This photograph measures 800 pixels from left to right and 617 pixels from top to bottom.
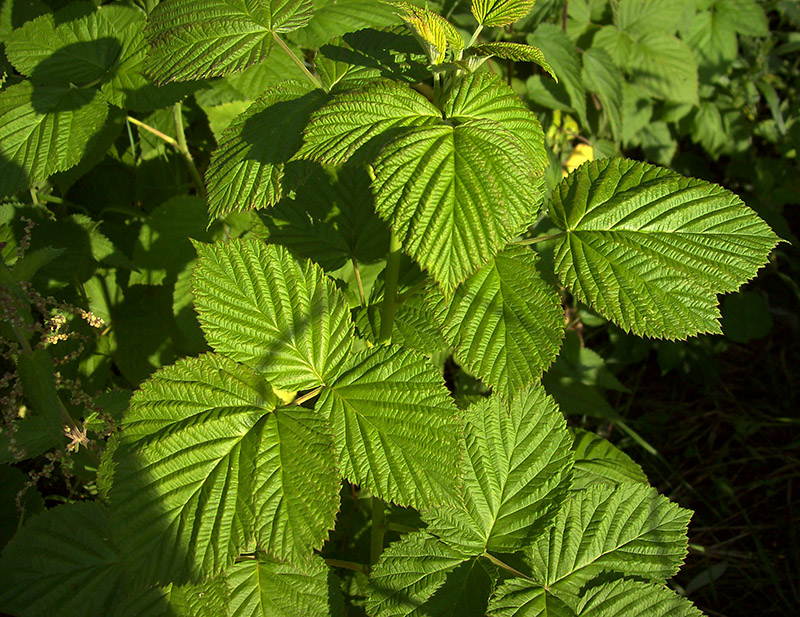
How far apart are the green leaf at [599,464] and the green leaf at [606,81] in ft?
4.61

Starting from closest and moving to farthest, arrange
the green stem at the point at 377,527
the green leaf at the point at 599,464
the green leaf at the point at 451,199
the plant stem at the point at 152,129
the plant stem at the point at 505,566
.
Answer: the green leaf at the point at 451,199 → the plant stem at the point at 505,566 → the green stem at the point at 377,527 → the green leaf at the point at 599,464 → the plant stem at the point at 152,129

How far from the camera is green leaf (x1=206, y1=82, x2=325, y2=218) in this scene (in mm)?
1228

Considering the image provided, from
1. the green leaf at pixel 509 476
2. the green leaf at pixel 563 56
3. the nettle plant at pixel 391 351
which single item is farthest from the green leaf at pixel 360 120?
the green leaf at pixel 563 56

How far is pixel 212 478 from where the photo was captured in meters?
1.10

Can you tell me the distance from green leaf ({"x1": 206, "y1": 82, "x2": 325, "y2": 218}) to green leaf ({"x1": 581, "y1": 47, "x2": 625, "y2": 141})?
1.68 metres

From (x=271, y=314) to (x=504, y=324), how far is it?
44cm

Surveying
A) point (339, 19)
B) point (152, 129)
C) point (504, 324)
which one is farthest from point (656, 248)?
point (152, 129)

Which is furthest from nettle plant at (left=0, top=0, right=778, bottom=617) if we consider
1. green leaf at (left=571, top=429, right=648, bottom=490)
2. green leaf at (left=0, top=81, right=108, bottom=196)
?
green leaf at (left=0, top=81, right=108, bottom=196)

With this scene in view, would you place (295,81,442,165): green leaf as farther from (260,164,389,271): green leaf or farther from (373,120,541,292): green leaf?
(260,164,389,271): green leaf

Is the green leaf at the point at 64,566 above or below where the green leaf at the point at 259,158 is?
below

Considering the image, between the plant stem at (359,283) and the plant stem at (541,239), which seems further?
the plant stem at (359,283)

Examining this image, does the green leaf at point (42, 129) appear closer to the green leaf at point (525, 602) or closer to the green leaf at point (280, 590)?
the green leaf at point (280, 590)

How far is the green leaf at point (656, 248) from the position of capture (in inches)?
47.3

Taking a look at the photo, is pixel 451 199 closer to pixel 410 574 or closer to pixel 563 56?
pixel 410 574
